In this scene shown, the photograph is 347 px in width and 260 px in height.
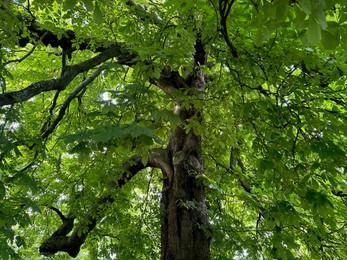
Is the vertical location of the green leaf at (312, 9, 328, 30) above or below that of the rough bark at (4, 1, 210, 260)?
below

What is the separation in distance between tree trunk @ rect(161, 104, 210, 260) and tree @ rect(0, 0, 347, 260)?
1 centimetres

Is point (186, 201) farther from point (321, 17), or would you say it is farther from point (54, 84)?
point (321, 17)

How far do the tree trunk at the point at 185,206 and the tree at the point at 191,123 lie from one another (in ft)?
0.04

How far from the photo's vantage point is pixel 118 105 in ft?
6.29

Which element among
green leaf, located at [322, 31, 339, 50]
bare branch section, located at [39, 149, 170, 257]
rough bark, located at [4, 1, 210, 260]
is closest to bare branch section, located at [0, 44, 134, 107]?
rough bark, located at [4, 1, 210, 260]

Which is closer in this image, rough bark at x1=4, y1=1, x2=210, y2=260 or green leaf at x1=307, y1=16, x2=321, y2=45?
green leaf at x1=307, y1=16, x2=321, y2=45

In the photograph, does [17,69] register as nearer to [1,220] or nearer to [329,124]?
[1,220]

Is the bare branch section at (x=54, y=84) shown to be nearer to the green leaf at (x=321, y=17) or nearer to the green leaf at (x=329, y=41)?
the green leaf at (x=329, y=41)

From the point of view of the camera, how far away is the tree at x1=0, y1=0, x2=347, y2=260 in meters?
1.96

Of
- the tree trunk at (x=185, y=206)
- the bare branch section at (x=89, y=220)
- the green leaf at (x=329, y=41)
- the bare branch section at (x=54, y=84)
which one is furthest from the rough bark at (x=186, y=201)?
the green leaf at (x=329, y=41)

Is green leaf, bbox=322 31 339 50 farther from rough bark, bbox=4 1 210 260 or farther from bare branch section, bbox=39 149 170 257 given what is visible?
bare branch section, bbox=39 149 170 257

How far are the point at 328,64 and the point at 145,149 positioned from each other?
1422 millimetres

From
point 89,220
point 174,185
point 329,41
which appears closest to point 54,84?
point 174,185

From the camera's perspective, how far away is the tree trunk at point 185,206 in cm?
351
